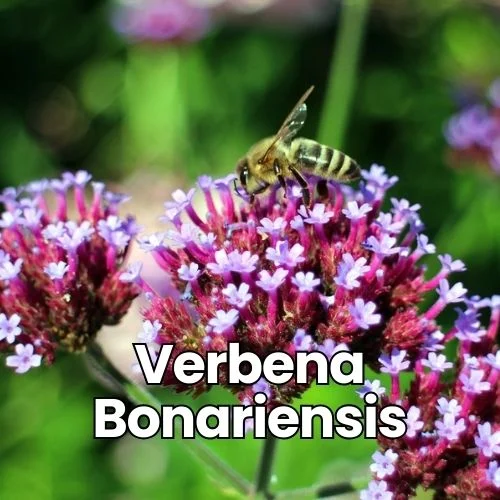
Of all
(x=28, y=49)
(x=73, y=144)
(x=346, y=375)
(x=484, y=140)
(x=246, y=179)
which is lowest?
(x=346, y=375)

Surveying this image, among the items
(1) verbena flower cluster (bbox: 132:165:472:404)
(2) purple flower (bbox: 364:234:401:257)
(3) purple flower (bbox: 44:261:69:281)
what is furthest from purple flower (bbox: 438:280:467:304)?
(3) purple flower (bbox: 44:261:69:281)

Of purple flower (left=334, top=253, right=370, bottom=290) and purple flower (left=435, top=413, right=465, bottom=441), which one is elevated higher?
purple flower (left=334, top=253, right=370, bottom=290)

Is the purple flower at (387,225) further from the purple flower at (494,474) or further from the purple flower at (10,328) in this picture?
the purple flower at (10,328)

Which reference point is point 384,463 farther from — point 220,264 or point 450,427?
point 220,264

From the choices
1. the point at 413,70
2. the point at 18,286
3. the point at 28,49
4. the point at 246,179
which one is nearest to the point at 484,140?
the point at 413,70

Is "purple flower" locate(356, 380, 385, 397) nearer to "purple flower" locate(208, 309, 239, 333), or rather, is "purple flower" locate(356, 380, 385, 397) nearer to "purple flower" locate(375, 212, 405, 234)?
"purple flower" locate(208, 309, 239, 333)

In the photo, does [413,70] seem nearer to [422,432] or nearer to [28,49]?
[28,49]
